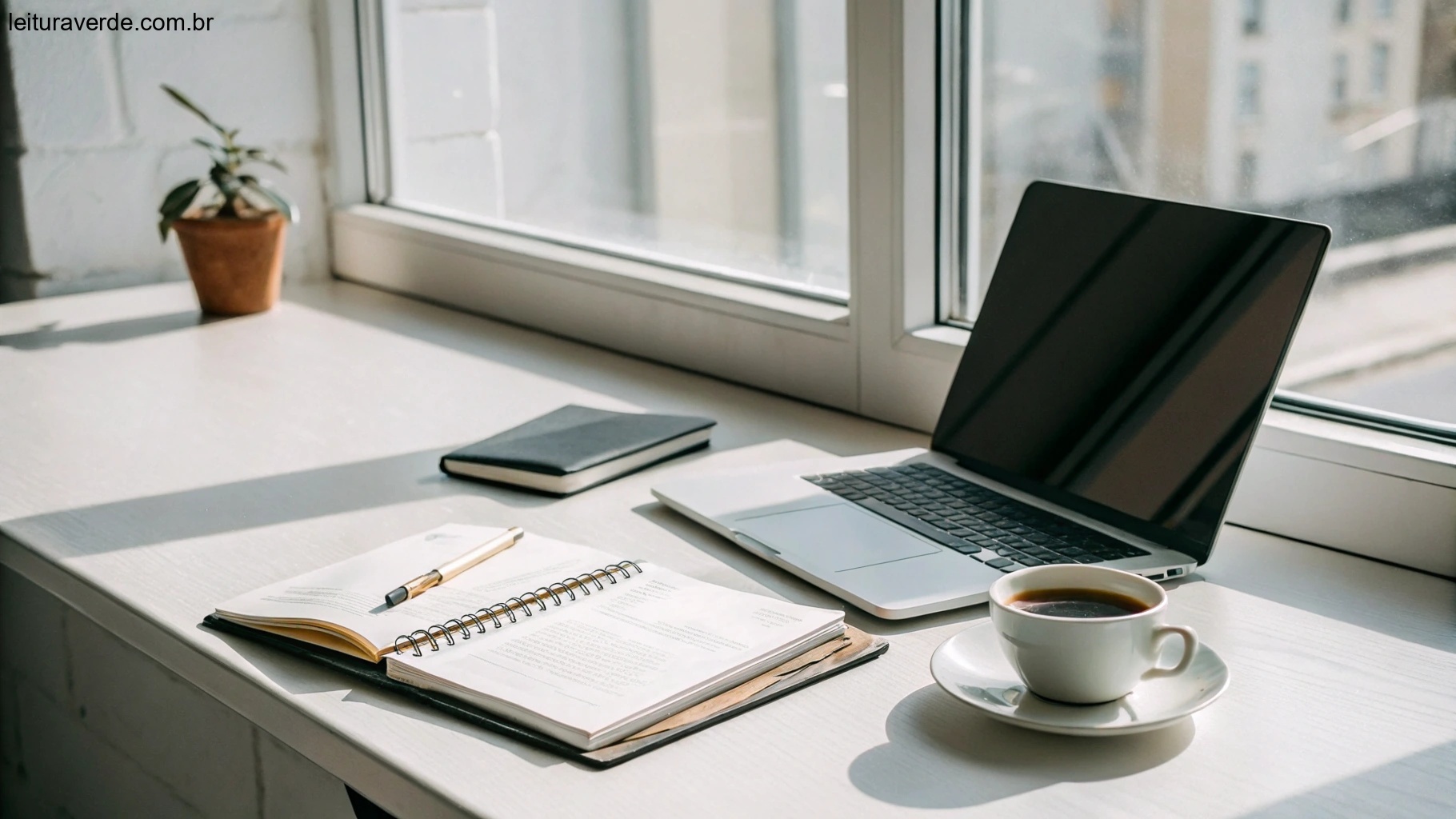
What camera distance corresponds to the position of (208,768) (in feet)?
4.50

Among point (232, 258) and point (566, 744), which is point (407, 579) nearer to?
point (566, 744)

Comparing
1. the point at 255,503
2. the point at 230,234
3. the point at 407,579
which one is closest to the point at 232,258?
the point at 230,234

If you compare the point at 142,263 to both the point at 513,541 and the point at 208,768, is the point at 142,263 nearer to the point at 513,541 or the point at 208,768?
the point at 208,768

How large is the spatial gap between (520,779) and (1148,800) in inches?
11.3

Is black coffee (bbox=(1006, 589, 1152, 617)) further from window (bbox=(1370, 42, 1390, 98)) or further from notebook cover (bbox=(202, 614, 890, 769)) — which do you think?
window (bbox=(1370, 42, 1390, 98))

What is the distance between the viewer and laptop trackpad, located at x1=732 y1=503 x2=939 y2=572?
90 cm

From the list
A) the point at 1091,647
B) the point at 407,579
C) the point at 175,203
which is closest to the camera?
the point at 1091,647

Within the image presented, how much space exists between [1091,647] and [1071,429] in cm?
36

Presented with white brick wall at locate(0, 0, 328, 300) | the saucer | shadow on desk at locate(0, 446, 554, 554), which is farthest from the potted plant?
the saucer

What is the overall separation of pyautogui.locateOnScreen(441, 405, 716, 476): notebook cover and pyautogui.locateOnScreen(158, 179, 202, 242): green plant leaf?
2.44 ft

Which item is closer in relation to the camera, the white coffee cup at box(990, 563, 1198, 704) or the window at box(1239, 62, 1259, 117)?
the white coffee cup at box(990, 563, 1198, 704)

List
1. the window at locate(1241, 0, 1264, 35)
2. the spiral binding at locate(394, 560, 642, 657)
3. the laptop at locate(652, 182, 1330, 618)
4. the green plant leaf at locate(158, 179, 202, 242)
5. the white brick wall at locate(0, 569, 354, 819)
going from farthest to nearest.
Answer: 1. the green plant leaf at locate(158, 179, 202, 242)
2. the white brick wall at locate(0, 569, 354, 819)
3. the window at locate(1241, 0, 1264, 35)
4. the laptop at locate(652, 182, 1330, 618)
5. the spiral binding at locate(394, 560, 642, 657)

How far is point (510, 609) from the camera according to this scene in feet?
2.68

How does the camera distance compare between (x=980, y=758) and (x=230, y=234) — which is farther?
(x=230, y=234)
